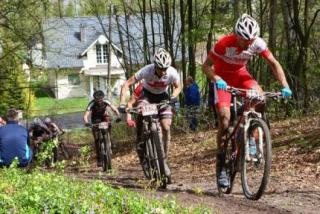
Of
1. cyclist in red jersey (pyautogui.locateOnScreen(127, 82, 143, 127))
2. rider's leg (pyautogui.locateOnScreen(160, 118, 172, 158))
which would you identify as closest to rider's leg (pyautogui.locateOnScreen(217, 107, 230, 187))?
rider's leg (pyautogui.locateOnScreen(160, 118, 172, 158))

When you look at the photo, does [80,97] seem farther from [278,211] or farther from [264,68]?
[278,211]

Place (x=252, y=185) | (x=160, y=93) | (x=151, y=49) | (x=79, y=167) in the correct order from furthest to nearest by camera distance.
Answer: (x=151, y=49) → (x=79, y=167) → (x=160, y=93) → (x=252, y=185)

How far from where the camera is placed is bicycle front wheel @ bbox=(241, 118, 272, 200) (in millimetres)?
6691

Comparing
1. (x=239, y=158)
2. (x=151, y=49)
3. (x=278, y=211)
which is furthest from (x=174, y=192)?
(x=151, y=49)

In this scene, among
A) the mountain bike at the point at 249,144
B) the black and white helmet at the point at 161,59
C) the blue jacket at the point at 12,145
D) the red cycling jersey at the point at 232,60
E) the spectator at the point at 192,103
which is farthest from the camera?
the spectator at the point at 192,103

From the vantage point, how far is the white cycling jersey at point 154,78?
9078 millimetres

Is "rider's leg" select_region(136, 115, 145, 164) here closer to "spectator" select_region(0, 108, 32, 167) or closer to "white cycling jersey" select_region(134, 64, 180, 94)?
"white cycling jersey" select_region(134, 64, 180, 94)

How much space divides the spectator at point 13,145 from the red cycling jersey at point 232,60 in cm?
357

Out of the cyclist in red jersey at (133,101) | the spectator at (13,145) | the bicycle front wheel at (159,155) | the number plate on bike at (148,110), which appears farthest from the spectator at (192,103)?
the bicycle front wheel at (159,155)

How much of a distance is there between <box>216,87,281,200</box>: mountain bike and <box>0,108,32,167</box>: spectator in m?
3.49

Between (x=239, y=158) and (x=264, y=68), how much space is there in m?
18.1

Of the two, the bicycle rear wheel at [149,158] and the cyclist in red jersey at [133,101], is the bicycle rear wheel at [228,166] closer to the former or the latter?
the bicycle rear wheel at [149,158]

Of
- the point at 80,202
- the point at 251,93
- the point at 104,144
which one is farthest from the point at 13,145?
the point at 80,202

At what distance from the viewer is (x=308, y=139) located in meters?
11.1
